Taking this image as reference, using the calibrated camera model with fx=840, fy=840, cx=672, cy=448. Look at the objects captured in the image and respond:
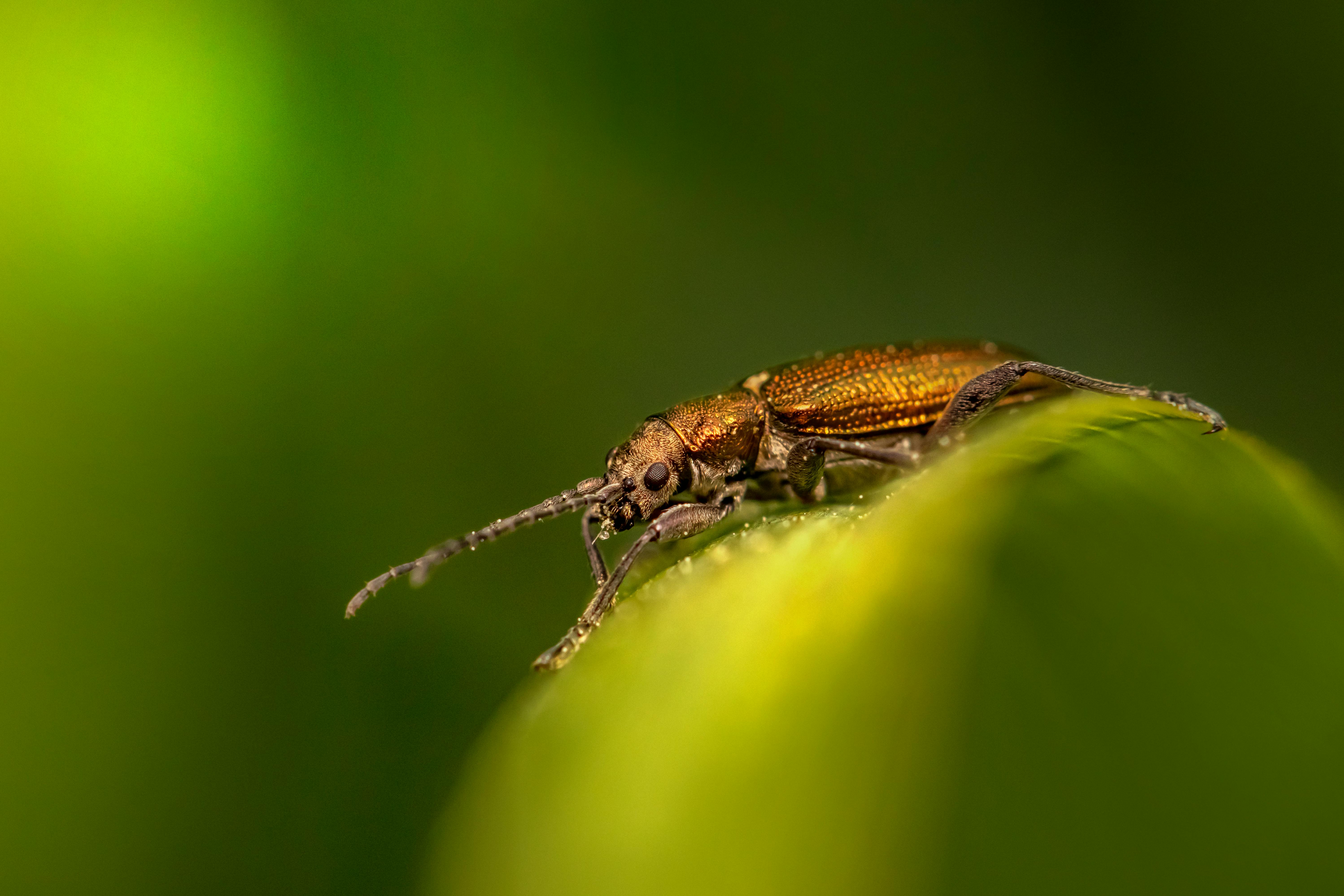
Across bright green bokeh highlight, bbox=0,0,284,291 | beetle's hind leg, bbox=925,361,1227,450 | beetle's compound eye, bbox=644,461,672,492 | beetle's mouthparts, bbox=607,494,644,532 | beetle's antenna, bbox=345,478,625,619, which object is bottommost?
beetle's hind leg, bbox=925,361,1227,450

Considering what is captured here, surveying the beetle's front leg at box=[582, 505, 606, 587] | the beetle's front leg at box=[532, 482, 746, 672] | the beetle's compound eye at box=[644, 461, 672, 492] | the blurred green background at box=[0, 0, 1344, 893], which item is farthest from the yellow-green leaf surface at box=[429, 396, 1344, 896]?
the beetle's compound eye at box=[644, 461, 672, 492]

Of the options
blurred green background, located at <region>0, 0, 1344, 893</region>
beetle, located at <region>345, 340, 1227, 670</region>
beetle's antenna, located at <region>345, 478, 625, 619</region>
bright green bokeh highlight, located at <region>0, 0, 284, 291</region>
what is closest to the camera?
blurred green background, located at <region>0, 0, 1344, 893</region>

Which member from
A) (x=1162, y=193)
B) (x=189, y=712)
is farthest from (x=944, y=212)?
(x=189, y=712)

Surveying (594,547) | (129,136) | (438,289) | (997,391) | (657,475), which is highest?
(129,136)

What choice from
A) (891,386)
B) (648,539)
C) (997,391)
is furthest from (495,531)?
(997,391)

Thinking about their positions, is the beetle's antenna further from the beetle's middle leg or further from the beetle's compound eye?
the beetle's middle leg

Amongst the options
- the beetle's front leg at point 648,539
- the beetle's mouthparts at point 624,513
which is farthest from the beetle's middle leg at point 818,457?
the beetle's mouthparts at point 624,513

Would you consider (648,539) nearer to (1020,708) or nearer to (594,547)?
(594,547)
